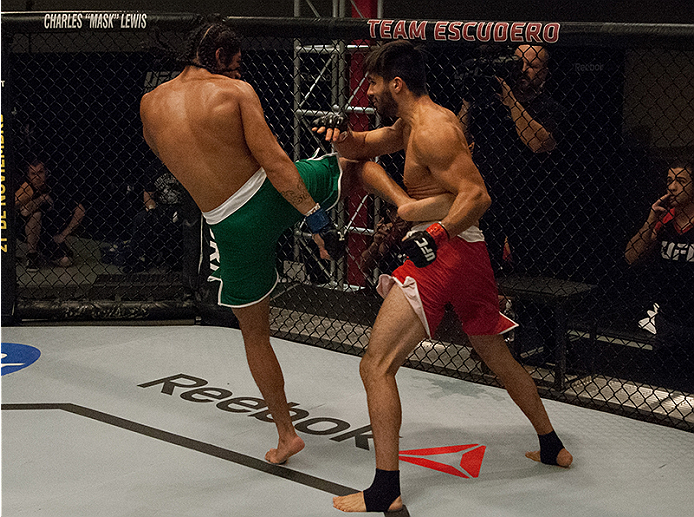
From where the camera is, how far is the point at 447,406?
10.2 feet

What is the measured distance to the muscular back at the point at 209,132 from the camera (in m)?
2.30

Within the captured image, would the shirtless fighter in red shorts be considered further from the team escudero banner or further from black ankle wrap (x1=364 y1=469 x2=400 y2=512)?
the team escudero banner

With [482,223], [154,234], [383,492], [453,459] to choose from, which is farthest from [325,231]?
[154,234]

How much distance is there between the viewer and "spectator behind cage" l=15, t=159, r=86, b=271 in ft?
18.1

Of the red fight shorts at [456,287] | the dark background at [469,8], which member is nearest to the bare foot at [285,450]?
the red fight shorts at [456,287]

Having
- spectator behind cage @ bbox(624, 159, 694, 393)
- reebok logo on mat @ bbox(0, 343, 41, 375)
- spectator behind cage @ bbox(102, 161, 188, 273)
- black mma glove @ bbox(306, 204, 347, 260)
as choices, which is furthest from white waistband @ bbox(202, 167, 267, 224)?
spectator behind cage @ bbox(102, 161, 188, 273)

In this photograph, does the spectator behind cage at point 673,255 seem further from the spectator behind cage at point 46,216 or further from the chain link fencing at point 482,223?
the spectator behind cage at point 46,216

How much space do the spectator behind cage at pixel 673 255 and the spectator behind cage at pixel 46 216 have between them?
3785 millimetres

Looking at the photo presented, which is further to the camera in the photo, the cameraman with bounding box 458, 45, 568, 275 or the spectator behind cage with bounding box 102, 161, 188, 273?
the spectator behind cage with bounding box 102, 161, 188, 273

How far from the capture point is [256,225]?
7.90ft

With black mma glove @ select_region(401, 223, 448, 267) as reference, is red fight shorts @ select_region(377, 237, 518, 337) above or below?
below

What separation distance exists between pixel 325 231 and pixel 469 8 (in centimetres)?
646

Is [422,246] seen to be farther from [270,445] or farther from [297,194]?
[270,445]

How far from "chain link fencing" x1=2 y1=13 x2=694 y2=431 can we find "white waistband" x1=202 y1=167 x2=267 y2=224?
838 mm
